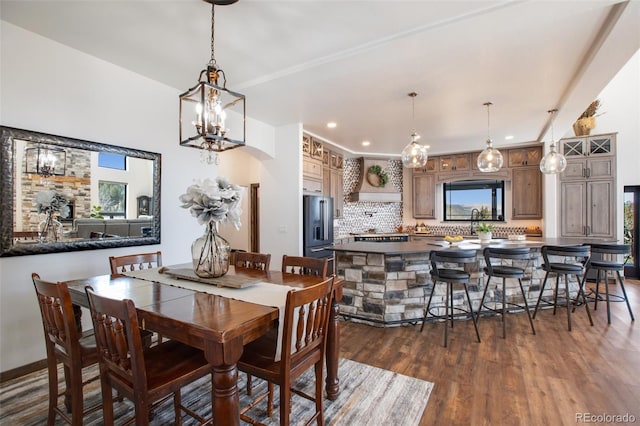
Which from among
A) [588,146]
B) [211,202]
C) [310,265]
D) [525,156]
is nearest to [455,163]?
[525,156]

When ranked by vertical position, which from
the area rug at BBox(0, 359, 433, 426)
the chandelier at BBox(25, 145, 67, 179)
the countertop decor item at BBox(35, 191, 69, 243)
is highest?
the chandelier at BBox(25, 145, 67, 179)

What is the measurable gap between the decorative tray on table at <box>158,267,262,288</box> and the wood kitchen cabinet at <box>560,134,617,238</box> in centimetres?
628

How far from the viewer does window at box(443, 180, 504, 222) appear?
661cm

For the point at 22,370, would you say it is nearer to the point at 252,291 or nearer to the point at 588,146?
the point at 252,291

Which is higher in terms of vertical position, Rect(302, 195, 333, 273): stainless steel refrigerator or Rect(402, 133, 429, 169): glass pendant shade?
Rect(402, 133, 429, 169): glass pendant shade

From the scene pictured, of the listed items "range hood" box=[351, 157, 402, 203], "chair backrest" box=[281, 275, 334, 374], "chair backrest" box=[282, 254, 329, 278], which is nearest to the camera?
"chair backrest" box=[281, 275, 334, 374]

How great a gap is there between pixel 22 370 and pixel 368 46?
4.00 m

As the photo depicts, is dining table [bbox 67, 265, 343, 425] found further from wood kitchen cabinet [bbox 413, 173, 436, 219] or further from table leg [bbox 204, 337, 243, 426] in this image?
wood kitchen cabinet [bbox 413, 173, 436, 219]

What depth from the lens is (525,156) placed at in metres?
6.22

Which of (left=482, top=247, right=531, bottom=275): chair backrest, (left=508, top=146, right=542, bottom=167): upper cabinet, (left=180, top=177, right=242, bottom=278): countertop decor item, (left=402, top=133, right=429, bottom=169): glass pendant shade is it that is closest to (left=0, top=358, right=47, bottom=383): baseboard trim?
(left=180, top=177, right=242, bottom=278): countertop decor item

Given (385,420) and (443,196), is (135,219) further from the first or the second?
(443,196)

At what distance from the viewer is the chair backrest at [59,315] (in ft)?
4.83

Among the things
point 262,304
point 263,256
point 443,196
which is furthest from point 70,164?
point 443,196

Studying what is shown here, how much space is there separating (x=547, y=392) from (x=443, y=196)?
217 inches
